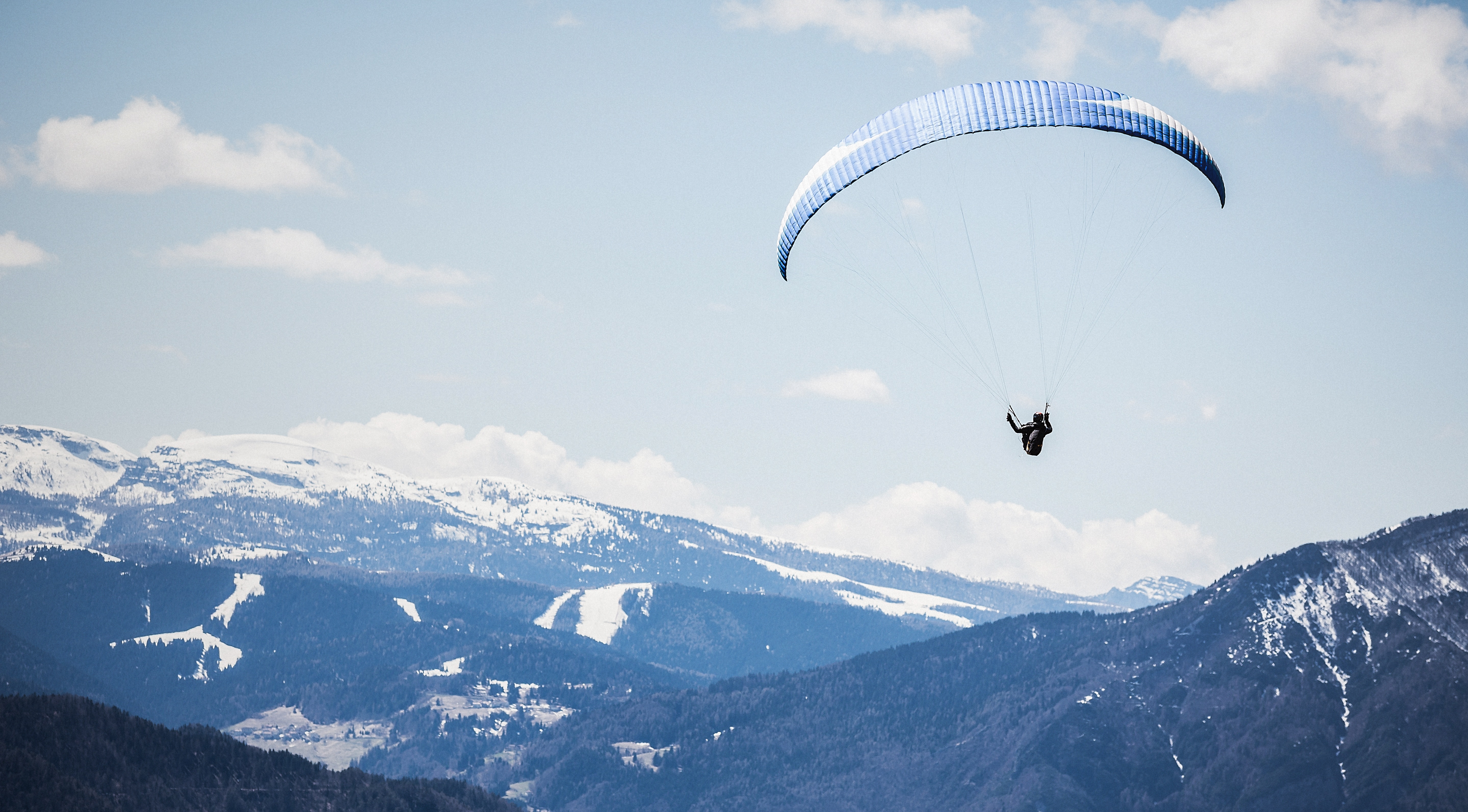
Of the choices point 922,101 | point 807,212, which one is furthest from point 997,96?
point 807,212

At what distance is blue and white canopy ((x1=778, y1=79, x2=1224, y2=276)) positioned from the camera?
66188 millimetres

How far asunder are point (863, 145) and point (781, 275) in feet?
32.2

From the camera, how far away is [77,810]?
19588 centimetres

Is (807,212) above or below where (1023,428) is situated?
above

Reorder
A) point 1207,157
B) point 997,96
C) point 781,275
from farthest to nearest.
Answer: point 781,275 < point 1207,157 < point 997,96

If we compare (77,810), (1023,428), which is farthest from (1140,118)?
(77,810)

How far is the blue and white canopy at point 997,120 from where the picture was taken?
6619 centimetres

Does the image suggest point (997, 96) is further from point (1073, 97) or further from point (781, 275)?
point (781, 275)

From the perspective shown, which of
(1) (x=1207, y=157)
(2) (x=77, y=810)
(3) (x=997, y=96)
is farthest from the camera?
(2) (x=77, y=810)

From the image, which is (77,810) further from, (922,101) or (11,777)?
(922,101)

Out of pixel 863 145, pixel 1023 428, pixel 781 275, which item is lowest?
pixel 1023 428

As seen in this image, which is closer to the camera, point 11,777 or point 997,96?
point 997,96

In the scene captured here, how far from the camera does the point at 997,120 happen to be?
65875 millimetres

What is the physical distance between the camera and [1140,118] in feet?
224
